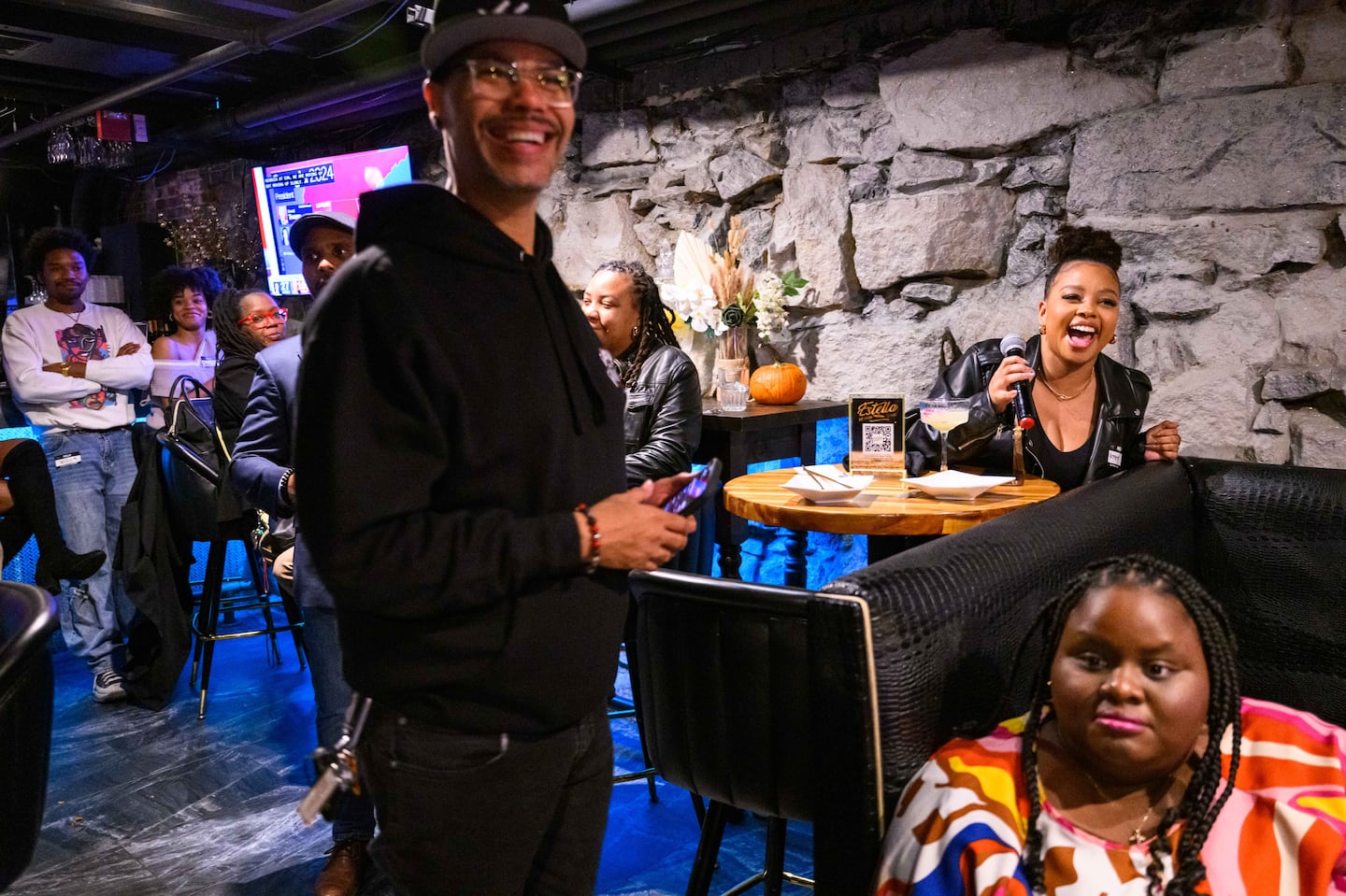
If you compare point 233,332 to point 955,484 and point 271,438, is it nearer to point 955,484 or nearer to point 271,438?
point 271,438

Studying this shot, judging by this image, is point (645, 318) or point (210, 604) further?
point (210, 604)

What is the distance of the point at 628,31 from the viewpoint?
4312mm

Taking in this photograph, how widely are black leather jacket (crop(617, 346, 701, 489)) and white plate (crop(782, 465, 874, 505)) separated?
1.47 ft

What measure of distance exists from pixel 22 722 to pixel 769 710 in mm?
→ 1129

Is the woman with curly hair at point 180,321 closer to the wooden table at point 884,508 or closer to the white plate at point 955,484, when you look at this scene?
the wooden table at point 884,508

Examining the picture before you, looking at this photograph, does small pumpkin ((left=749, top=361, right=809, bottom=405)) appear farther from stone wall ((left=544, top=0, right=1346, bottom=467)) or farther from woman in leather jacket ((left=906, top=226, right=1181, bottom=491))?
woman in leather jacket ((left=906, top=226, right=1181, bottom=491))

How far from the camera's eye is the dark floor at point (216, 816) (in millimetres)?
2557

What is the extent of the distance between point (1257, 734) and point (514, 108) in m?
1.37

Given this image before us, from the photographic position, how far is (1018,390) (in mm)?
2885

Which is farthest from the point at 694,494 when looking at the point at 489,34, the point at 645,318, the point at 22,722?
the point at 645,318

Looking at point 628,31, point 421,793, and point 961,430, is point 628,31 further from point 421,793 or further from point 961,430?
point 421,793

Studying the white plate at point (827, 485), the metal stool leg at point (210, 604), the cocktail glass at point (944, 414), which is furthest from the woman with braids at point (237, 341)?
the cocktail glass at point (944, 414)

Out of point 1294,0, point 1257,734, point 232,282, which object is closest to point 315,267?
point 1257,734

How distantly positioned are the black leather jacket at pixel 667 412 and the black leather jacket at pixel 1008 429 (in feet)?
2.28
